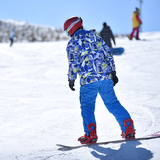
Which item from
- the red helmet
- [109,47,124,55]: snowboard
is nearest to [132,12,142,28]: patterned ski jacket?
[109,47,124,55]: snowboard

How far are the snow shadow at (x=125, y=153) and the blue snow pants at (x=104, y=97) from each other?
283mm

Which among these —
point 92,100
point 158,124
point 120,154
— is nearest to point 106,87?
point 92,100

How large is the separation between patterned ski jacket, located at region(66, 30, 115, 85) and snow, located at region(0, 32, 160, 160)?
79cm

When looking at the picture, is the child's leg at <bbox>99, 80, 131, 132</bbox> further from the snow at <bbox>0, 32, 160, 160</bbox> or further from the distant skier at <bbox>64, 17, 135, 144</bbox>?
the snow at <bbox>0, 32, 160, 160</bbox>

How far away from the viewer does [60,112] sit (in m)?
4.49

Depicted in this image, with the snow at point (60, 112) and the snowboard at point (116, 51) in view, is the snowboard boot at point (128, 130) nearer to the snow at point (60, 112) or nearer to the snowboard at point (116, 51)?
the snow at point (60, 112)

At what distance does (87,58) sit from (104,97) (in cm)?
49

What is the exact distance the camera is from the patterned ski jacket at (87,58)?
2844 mm

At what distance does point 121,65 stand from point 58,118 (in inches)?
216

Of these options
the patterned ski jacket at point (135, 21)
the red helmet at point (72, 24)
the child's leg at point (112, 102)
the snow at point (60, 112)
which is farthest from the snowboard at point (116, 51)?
the child's leg at point (112, 102)

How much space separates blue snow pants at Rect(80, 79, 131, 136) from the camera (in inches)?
112

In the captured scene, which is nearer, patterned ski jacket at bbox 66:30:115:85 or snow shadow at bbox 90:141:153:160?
snow shadow at bbox 90:141:153:160

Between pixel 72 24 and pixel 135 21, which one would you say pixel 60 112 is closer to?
pixel 72 24

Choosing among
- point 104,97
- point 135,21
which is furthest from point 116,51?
point 104,97
